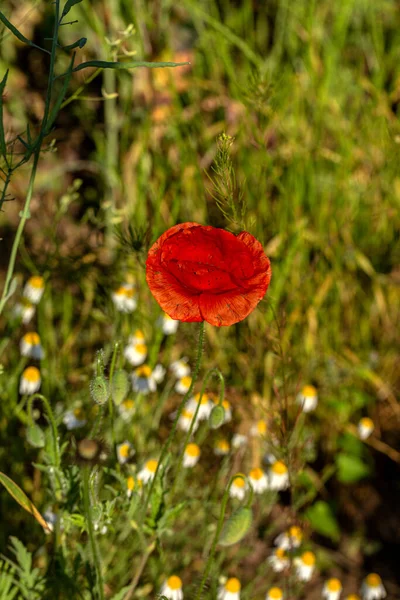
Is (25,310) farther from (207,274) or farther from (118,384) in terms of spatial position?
(207,274)

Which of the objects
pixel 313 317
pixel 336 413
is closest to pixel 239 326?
pixel 313 317

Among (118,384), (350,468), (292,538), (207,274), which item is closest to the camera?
(207,274)

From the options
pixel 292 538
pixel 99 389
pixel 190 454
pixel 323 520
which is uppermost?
pixel 99 389

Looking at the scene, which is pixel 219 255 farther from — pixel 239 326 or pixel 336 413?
pixel 336 413

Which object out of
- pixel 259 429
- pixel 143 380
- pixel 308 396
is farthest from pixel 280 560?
pixel 143 380

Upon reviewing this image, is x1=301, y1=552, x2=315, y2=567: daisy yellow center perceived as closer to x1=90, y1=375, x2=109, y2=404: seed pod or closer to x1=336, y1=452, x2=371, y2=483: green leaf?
x1=336, y1=452, x2=371, y2=483: green leaf

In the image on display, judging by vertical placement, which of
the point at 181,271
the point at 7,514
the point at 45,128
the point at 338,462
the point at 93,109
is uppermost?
the point at 45,128

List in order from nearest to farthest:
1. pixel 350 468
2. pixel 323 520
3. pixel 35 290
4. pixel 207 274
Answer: pixel 207 274 < pixel 35 290 < pixel 323 520 < pixel 350 468

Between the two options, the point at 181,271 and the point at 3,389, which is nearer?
the point at 181,271

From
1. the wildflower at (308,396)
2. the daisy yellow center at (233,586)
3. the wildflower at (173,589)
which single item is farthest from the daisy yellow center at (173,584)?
the wildflower at (308,396)
